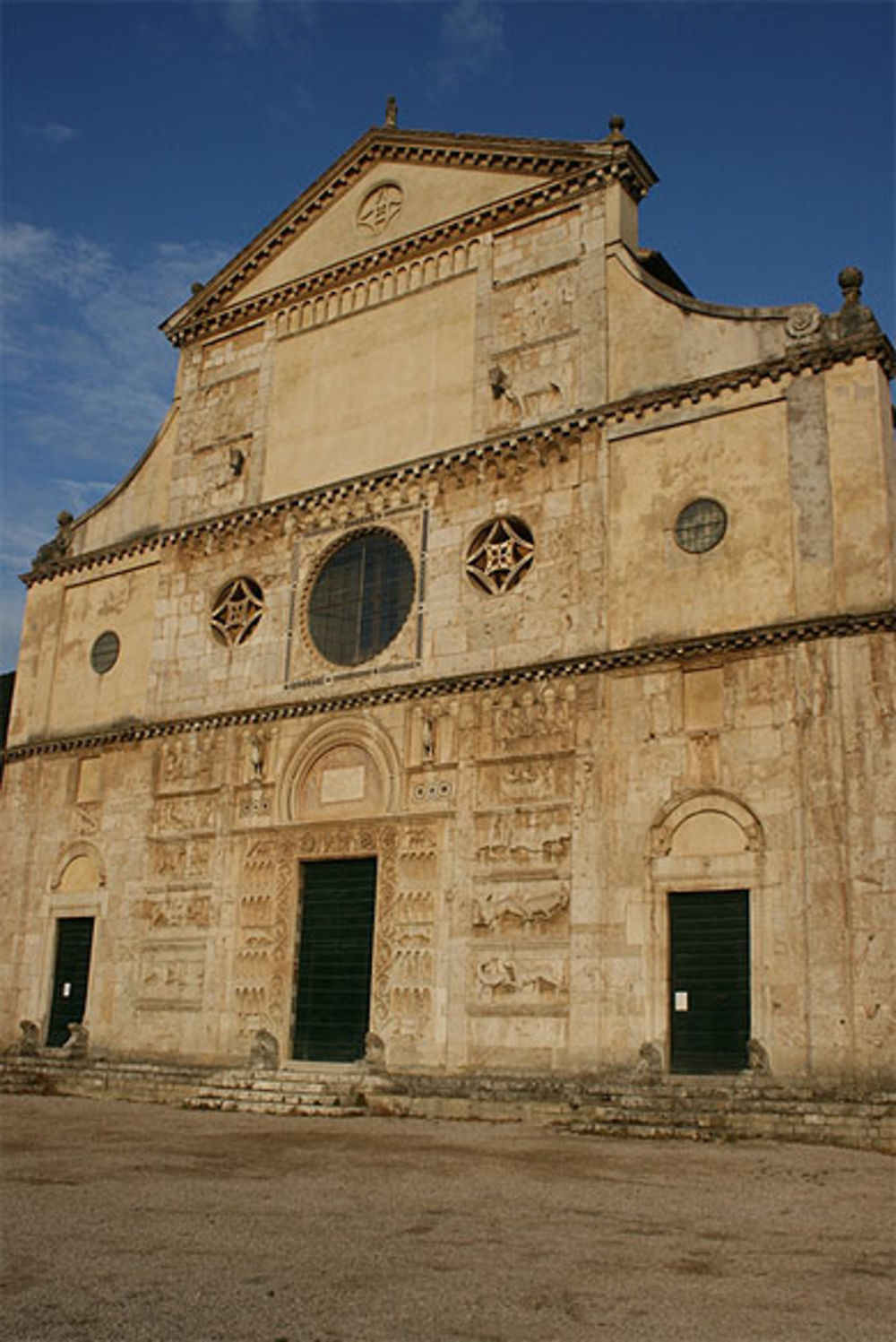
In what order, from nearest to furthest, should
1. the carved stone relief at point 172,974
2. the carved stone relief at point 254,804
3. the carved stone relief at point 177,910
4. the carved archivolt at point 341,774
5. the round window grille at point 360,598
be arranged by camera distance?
1. the carved archivolt at point 341,774
2. the round window grille at point 360,598
3. the carved stone relief at point 172,974
4. the carved stone relief at point 254,804
5. the carved stone relief at point 177,910

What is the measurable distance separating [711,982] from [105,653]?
50.2 ft

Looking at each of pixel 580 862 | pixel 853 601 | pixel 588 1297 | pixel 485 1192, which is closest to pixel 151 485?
pixel 580 862

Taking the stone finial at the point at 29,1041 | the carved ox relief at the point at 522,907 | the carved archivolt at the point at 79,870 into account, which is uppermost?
the carved archivolt at the point at 79,870

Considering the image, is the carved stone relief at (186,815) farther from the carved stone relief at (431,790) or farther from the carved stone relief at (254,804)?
the carved stone relief at (431,790)

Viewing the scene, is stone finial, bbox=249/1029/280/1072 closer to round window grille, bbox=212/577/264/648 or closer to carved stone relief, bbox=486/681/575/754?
carved stone relief, bbox=486/681/575/754

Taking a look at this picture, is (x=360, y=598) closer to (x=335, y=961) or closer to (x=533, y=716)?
(x=533, y=716)

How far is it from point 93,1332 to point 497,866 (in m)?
14.2

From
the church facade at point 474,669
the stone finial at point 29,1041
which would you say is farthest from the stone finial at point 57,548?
the stone finial at point 29,1041

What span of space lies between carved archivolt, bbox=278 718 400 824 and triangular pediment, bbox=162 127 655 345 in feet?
32.1

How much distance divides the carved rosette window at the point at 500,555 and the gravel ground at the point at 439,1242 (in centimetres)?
974

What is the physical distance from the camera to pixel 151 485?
28.5 meters

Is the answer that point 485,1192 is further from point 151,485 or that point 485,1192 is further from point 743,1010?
point 151,485

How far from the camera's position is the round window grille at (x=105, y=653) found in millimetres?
27703

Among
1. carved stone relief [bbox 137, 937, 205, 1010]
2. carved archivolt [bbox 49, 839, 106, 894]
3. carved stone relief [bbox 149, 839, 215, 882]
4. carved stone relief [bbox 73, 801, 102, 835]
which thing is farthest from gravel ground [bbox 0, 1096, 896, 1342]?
carved stone relief [bbox 73, 801, 102, 835]
